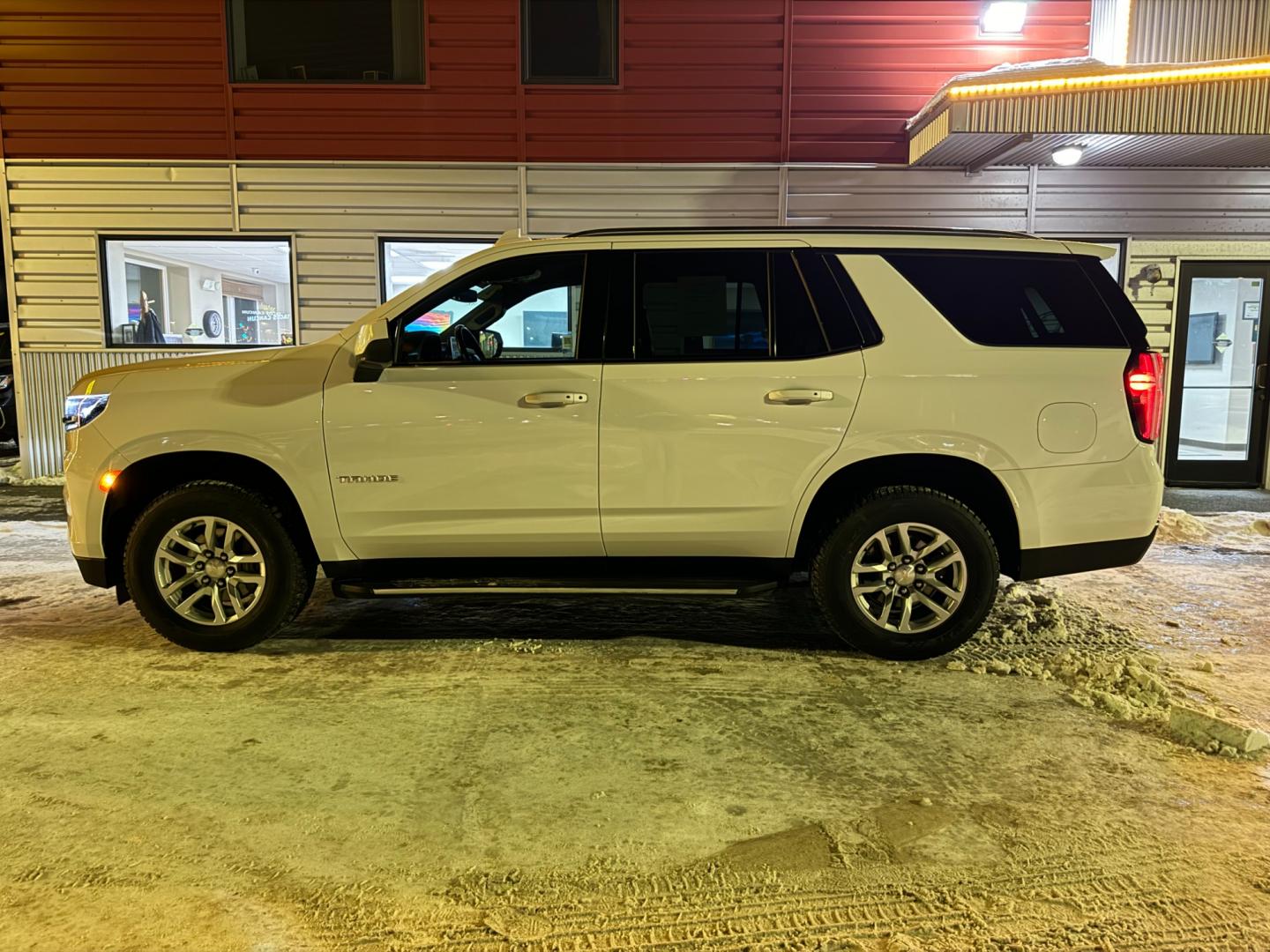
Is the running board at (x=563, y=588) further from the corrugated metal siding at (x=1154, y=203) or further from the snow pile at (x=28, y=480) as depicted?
the snow pile at (x=28, y=480)

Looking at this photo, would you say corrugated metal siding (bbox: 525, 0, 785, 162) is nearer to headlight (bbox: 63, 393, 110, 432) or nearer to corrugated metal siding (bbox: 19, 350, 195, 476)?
corrugated metal siding (bbox: 19, 350, 195, 476)

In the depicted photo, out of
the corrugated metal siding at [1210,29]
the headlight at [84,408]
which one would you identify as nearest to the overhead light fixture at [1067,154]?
the corrugated metal siding at [1210,29]

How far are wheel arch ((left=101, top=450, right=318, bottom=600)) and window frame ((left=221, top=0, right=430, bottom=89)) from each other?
621cm

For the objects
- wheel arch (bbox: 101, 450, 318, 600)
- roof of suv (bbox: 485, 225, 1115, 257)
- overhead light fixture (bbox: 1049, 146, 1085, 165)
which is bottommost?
wheel arch (bbox: 101, 450, 318, 600)

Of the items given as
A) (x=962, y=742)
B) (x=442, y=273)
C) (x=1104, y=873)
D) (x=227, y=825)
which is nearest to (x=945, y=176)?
(x=442, y=273)

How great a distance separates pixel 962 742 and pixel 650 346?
2198mm

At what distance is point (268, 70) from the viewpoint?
9258 millimetres

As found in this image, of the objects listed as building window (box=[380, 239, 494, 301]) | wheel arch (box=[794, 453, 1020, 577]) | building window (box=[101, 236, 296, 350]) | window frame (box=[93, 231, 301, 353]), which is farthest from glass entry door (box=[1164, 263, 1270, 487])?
building window (box=[101, 236, 296, 350])

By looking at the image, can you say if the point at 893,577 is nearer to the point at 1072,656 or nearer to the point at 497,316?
the point at 1072,656

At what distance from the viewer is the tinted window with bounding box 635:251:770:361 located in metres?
4.16

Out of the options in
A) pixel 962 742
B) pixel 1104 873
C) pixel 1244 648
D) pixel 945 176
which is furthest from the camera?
pixel 945 176

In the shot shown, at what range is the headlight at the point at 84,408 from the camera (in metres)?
4.27

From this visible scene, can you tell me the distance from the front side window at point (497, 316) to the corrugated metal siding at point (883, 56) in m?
5.67

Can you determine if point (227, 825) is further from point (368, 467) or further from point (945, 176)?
point (945, 176)
